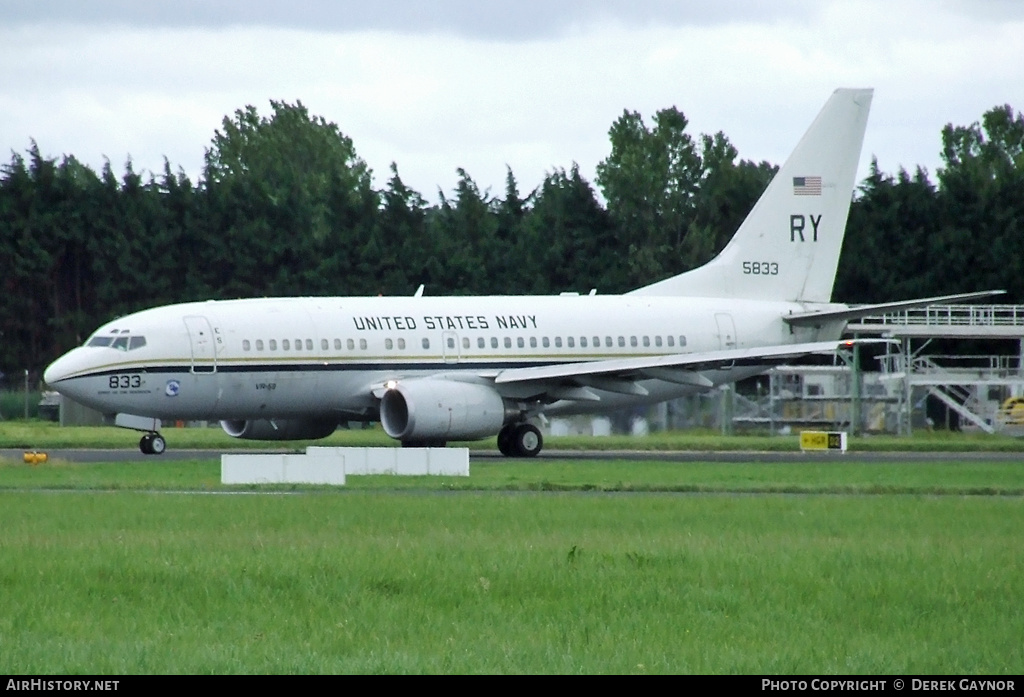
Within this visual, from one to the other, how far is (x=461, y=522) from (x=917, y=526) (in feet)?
18.4

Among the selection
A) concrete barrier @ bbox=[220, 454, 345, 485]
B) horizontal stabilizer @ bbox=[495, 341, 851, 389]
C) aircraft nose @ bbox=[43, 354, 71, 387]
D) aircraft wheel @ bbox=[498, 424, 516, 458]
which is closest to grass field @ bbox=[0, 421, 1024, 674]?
concrete barrier @ bbox=[220, 454, 345, 485]

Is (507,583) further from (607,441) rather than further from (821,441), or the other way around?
(607,441)

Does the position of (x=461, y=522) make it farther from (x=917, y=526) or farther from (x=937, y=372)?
(x=937, y=372)

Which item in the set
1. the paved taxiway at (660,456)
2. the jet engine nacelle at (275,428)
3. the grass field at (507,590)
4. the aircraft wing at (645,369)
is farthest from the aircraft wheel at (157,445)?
the grass field at (507,590)

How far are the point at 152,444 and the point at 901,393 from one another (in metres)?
26.7

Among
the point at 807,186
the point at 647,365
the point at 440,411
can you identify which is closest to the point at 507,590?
the point at 440,411

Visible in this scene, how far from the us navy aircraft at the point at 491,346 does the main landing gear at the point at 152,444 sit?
0.10ft

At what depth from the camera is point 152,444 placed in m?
39.5

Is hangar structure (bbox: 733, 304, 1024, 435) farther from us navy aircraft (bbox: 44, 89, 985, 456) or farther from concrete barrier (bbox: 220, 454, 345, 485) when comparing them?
concrete barrier (bbox: 220, 454, 345, 485)

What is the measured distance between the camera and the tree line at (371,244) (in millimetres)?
79250

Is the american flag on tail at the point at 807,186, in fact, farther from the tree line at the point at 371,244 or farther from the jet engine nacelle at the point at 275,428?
the tree line at the point at 371,244

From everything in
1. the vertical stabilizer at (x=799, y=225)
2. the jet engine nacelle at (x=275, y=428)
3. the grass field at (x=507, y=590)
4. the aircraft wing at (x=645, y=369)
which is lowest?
the grass field at (x=507, y=590)

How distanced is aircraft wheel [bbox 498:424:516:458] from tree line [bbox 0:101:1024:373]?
124 ft

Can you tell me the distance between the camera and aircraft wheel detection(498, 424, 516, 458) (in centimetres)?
4097
